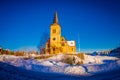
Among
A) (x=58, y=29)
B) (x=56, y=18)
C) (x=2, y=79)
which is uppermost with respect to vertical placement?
(x=56, y=18)

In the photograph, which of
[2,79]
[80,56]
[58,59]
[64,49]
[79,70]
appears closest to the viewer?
[2,79]

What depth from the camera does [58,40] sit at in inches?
3556

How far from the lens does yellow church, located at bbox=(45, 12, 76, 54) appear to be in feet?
288

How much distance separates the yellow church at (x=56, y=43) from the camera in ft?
288

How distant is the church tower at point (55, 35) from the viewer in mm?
87300

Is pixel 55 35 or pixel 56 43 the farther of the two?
pixel 55 35

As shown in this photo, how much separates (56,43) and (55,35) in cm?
459

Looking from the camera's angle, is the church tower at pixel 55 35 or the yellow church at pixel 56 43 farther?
the yellow church at pixel 56 43

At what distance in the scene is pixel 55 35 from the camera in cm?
9206

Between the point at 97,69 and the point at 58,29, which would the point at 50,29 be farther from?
the point at 97,69

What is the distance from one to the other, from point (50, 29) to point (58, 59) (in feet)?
114

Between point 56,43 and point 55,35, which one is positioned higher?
point 55,35

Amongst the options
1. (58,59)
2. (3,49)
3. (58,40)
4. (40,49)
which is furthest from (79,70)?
(40,49)

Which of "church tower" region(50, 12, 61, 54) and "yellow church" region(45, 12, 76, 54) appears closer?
"church tower" region(50, 12, 61, 54)
